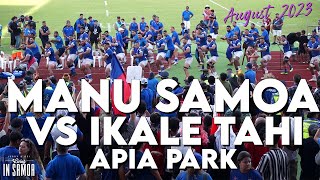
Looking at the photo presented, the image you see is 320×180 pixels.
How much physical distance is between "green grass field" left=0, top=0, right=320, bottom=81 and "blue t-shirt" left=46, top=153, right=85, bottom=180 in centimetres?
2101

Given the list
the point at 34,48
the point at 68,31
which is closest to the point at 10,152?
the point at 34,48

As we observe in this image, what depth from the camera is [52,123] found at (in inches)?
372

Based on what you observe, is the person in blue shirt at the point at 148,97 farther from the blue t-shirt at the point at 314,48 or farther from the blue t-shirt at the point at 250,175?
the blue t-shirt at the point at 314,48

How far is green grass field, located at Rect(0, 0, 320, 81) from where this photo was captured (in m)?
31.5

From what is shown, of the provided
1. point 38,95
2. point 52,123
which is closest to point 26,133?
point 52,123

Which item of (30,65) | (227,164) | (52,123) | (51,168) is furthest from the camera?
(30,65)

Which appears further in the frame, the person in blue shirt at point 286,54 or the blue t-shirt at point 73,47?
the blue t-shirt at point 73,47

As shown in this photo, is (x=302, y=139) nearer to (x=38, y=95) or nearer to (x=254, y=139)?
(x=254, y=139)

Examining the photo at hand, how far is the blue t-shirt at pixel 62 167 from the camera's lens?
748 centimetres

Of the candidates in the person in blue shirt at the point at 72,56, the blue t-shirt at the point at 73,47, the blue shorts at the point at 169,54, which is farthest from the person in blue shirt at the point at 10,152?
the blue shorts at the point at 169,54

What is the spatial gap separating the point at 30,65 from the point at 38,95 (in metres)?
8.66

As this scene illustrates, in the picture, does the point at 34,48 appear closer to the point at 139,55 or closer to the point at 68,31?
the point at 139,55

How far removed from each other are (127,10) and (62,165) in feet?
96.3

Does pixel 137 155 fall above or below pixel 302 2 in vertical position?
below
